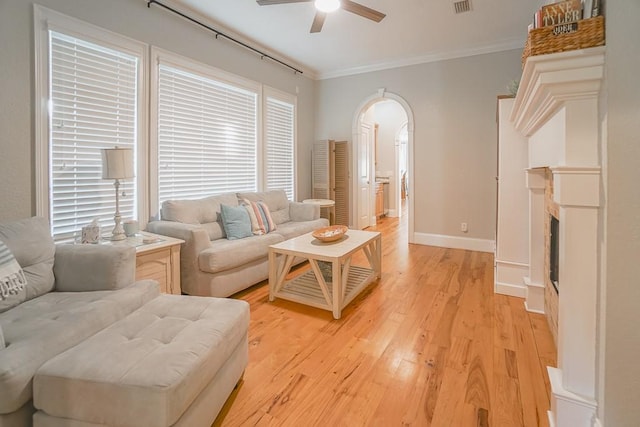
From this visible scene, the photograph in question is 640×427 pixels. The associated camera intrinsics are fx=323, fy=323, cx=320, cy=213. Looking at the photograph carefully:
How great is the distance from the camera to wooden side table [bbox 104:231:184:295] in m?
2.47

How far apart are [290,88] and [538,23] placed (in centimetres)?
430

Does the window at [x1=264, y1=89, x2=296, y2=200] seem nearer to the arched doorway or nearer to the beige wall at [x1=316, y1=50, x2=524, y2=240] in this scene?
the arched doorway

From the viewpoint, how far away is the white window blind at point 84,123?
2545 mm

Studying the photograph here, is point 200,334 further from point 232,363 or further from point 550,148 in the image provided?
point 550,148

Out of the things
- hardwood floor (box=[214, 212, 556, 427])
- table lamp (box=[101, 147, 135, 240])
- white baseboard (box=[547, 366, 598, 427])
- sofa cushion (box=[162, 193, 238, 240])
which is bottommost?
hardwood floor (box=[214, 212, 556, 427])

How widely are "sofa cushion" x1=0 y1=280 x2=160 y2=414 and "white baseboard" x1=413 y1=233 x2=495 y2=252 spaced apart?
159 inches

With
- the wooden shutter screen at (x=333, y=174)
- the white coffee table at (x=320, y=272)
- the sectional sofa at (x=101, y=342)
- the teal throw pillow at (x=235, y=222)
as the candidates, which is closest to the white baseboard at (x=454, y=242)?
the wooden shutter screen at (x=333, y=174)

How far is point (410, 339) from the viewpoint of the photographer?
2.24 m

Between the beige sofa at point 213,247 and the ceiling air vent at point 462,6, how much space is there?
2.88 metres

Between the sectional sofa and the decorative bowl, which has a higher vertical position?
the decorative bowl

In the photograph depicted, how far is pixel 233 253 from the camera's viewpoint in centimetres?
291

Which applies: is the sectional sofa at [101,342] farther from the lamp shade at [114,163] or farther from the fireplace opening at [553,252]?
the fireplace opening at [553,252]

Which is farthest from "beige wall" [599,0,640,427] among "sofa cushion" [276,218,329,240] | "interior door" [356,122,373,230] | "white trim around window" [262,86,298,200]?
"interior door" [356,122,373,230]

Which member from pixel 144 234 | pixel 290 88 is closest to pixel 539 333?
pixel 144 234
